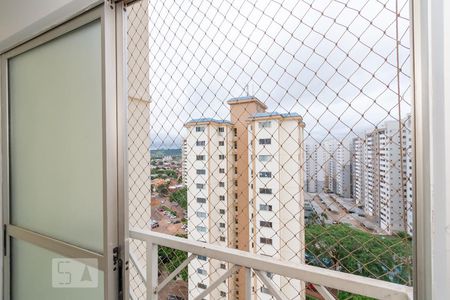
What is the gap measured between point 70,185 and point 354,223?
4.04ft

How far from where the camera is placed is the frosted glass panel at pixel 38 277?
1196 millimetres

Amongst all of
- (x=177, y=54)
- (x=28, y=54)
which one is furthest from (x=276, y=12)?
(x=28, y=54)

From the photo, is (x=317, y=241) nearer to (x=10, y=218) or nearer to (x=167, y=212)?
(x=167, y=212)

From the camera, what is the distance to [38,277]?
143cm

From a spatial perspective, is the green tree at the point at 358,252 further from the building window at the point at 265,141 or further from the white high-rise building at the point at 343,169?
the building window at the point at 265,141

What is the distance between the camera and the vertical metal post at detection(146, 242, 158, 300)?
1.38m

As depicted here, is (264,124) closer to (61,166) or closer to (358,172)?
(358,172)

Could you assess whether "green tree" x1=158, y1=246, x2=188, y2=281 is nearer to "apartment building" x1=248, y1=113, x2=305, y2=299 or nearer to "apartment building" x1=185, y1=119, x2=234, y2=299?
"apartment building" x1=185, y1=119, x2=234, y2=299

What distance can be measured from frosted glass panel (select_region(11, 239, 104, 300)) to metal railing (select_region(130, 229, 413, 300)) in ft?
1.00

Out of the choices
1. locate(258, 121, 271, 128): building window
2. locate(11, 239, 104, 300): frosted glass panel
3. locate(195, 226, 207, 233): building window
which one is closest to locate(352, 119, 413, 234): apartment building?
locate(258, 121, 271, 128): building window

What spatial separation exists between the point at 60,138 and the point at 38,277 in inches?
30.8

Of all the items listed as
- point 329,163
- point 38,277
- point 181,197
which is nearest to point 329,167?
point 329,163

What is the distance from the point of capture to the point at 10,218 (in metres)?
1.59

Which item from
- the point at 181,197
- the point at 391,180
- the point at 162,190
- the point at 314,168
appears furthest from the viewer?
the point at 162,190
